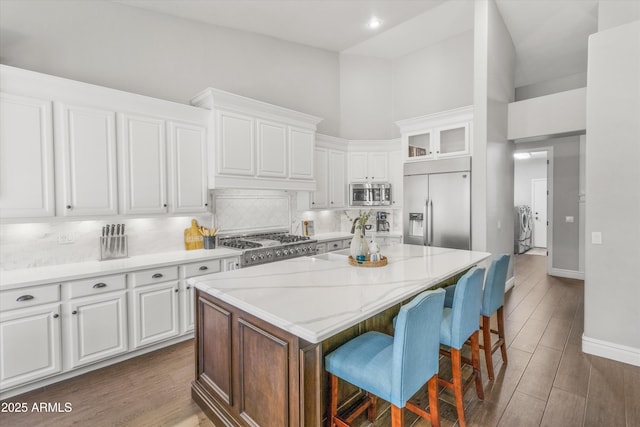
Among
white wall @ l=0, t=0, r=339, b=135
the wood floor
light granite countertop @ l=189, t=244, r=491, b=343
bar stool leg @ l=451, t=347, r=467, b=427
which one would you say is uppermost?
white wall @ l=0, t=0, r=339, b=135

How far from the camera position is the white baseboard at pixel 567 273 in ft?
18.5

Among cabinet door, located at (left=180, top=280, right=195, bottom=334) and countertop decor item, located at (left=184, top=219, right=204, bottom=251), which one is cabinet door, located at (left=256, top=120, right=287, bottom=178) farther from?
cabinet door, located at (left=180, top=280, right=195, bottom=334)

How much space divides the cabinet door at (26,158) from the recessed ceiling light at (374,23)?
13.0 ft

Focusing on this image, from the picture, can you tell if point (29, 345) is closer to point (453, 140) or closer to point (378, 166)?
point (378, 166)

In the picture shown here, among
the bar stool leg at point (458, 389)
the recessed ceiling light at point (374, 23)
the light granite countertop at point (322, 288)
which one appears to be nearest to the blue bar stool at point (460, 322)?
the bar stool leg at point (458, 389)

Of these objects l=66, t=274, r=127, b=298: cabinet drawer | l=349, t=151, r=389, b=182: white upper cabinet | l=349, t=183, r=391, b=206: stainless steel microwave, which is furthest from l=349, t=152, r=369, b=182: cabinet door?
l=66, t=274, r=127, b=298: cabinet drawer

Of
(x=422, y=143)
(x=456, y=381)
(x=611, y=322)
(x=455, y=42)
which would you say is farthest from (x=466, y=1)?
(x=456, y=381)

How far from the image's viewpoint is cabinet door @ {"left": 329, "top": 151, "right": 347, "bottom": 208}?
17.3 feet

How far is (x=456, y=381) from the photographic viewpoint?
1.93 meters

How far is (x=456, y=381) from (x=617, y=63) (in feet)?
10.4

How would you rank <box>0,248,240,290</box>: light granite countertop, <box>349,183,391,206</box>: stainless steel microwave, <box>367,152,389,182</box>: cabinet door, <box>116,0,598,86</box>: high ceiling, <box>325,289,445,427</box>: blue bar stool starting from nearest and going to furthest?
<box>325,289,445,427</box>: blue bar stool → <box>0,248,240,290</box>: light granite countertop → <box>116,0,598,86</box>: high ceiling → <box>349,183,391,206</box>: stainless steel microwave → <box>367,152,389,182</box>: cabinet door

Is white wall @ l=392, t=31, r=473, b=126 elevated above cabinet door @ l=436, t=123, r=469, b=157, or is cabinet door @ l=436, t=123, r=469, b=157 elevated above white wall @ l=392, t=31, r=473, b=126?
white wall @ l=392, t=31, r=473, b=126

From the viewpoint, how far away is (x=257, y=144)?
396cm

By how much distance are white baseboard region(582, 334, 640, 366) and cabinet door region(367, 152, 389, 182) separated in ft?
11.4
